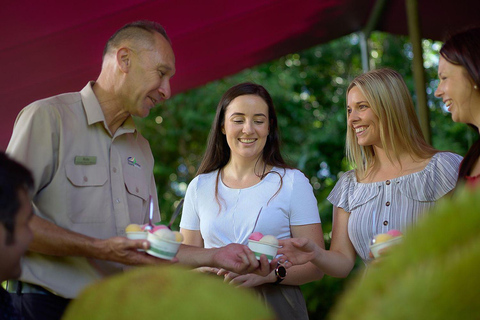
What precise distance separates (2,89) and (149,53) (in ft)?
9.76

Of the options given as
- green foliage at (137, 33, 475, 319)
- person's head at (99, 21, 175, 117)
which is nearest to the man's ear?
person's head at (99, 21, 175, 117)

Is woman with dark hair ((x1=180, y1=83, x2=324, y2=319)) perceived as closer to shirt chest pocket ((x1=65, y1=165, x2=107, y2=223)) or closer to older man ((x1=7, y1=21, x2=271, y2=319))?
older man ((x1=7, y1=21, x2=271, y2=319))

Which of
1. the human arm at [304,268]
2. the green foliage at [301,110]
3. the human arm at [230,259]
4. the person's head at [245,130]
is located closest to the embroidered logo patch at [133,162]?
the human arm at [230,259]

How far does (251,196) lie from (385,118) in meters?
0.84

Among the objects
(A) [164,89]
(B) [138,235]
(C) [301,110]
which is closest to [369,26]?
(C) [301,110]

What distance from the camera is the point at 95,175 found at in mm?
2285

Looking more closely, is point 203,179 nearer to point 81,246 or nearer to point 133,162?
point 133,162

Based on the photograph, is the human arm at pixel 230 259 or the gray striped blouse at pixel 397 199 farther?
the gray striped blouse at pixel 397 199

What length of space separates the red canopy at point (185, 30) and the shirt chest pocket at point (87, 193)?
207 cm

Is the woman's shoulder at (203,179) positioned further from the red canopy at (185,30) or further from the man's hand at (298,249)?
the red canopy at (185,30)

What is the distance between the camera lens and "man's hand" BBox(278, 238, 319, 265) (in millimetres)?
2443

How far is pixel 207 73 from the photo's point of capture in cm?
718

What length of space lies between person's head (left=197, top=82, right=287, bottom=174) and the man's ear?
812 mm

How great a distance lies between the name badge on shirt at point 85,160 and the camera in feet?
7.33
